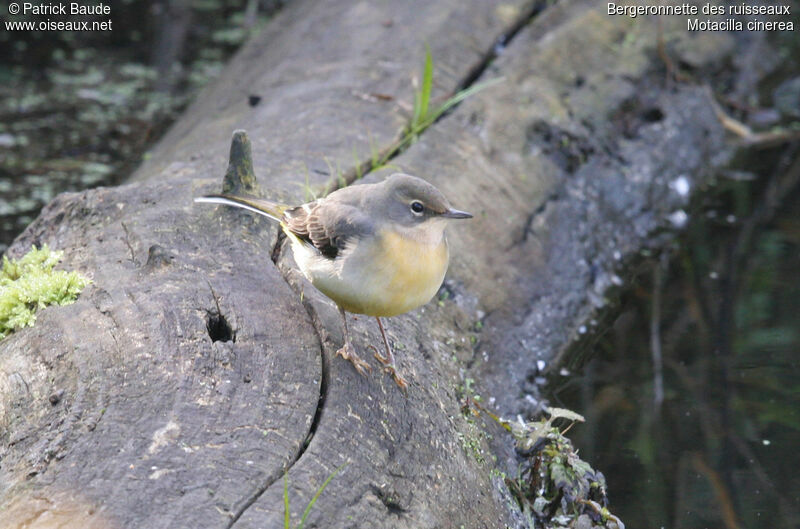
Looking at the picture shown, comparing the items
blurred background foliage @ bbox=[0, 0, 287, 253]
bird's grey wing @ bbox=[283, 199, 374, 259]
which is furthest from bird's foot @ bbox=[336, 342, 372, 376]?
blurred background foliage @ bbox=[0, 0, 287, 253]

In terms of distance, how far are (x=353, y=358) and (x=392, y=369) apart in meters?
0.18

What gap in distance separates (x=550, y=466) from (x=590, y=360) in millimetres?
1623

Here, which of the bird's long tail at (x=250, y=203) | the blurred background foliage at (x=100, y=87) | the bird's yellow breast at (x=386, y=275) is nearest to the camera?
the bird's yellow breast at (x=386, y=275)

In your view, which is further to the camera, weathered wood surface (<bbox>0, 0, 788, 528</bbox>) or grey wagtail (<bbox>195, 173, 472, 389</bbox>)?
grey wagtail (<bbox>195, 173, 472, 389</bbox>)

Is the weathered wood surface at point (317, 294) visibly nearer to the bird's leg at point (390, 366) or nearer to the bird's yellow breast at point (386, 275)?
the bird's leg at point (390, 366)

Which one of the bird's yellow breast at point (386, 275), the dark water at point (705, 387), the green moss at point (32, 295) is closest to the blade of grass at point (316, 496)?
the bird's yellow breast at point (386, 275)

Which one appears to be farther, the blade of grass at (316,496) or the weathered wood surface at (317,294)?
the weathered wood surface at (317,294)

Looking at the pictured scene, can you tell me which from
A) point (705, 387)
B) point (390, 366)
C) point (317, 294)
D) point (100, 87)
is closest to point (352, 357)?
point (390, 366)

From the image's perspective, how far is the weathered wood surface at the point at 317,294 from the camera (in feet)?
8.93

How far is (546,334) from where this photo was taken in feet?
16.6

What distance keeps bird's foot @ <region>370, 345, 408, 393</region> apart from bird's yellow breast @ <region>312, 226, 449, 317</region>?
19 cm

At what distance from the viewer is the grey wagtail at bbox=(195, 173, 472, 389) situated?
320 cm

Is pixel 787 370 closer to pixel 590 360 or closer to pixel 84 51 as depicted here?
pixel 590 360

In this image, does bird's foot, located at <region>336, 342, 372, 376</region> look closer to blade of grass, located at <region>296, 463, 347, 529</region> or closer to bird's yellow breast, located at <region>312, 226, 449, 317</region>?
bird's yellow breast, located at <region>312, 226, 449, 317</region>
